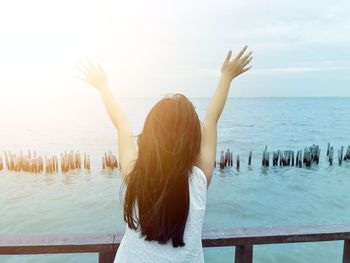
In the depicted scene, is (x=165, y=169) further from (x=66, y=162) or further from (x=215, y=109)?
(x=66, y=162)

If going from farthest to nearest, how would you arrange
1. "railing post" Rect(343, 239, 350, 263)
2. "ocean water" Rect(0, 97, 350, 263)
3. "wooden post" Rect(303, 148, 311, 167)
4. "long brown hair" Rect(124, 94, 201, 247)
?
"wooden post" Rect(303, 148, 311, 167) < "ocean water" Rect(0, 97, 350, 263) < "railing post" Rect(343, 239, 350, 263) < "long brown hair" Rect(124, 94, 201, 247)

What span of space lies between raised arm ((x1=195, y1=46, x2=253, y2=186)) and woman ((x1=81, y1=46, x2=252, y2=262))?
0.03 m

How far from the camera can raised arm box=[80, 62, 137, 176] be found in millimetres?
1405

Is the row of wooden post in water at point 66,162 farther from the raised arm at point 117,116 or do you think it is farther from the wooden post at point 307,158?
the raised arm at point 117,116

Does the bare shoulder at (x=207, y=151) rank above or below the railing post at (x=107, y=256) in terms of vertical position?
above

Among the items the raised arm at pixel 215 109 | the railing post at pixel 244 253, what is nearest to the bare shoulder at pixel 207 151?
the raised arm at pixel 215 109

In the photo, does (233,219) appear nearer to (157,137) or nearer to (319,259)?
(319,259)

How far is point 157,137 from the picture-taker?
4.20 ft

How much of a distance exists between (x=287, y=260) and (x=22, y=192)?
41.5ft

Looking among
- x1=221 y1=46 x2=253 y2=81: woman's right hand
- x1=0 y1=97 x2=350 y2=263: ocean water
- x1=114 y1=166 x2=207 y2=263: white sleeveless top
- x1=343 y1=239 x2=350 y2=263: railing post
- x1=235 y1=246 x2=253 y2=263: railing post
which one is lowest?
x1=0 y1=97 x2=350 y2=263: ocean water

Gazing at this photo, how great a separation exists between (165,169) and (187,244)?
289mm

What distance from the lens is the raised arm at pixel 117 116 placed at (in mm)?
1405

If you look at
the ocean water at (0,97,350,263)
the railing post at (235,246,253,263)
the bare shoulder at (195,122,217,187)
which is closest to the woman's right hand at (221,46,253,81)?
the bare shoulder at (195,122,217,187)

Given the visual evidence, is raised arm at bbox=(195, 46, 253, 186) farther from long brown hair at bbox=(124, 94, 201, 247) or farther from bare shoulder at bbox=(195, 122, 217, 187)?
long brown hair at bbox=(124, 94, 201, 247)
